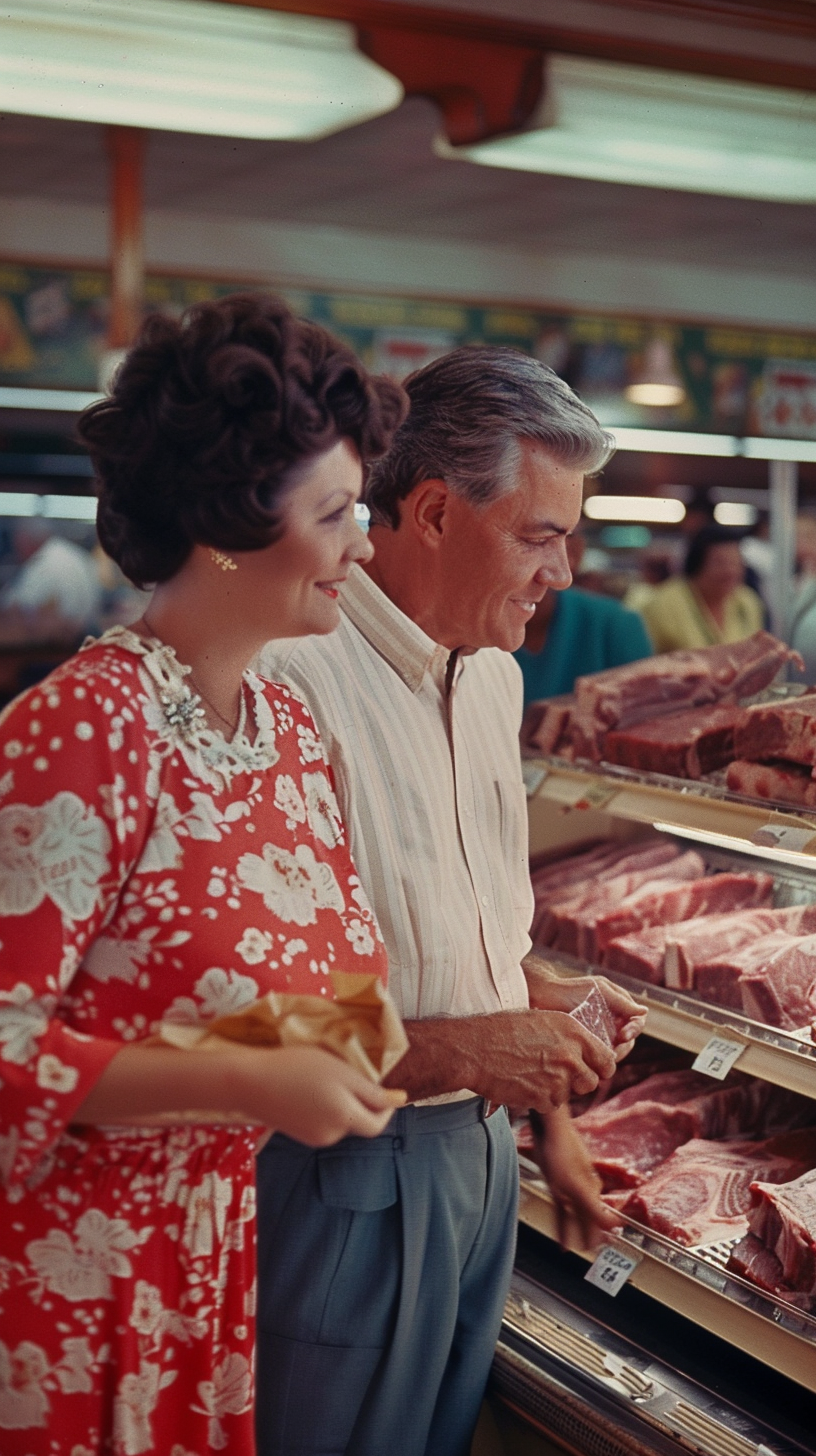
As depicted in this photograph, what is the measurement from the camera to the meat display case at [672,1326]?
7.63ft

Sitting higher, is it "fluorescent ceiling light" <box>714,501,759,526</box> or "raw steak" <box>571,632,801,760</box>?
"raw steak" <box>571,632,801,760</box>

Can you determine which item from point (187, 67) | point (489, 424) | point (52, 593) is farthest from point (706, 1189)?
point (52, 593)

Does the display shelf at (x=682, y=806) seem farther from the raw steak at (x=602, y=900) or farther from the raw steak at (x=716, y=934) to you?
the raw steak at (x=602, y=900)

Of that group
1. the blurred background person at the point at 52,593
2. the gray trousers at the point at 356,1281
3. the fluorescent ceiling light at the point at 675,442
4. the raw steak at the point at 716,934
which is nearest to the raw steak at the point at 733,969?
the raw steak at the point at 716,934

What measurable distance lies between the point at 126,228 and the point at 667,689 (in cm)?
338

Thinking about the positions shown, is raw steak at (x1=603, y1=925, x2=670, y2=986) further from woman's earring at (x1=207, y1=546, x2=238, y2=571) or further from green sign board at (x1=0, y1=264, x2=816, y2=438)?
green sign board at (x1=0, y1=264, x2=816, y2=438)

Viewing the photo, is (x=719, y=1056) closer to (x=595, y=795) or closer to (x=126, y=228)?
(x=595, y=795)

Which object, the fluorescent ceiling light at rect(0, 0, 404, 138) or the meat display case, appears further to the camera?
the fluorescent ceiling light at rect(0, 0, 404, 138)

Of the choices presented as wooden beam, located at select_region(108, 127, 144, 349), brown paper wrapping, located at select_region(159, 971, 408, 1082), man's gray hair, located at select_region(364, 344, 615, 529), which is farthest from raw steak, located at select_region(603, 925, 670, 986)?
wooden beam, located at select_region(108, 127, 144, 349)

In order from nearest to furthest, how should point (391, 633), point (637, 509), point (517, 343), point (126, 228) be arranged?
point (391, 633)
point (126, 228)
point (517, 343)
point (637, 509)

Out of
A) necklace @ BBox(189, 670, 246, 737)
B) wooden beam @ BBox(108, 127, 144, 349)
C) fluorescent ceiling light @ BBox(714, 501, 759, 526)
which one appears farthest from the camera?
fluorescent ceiling light @ BBox(714, 501, 759, 526)

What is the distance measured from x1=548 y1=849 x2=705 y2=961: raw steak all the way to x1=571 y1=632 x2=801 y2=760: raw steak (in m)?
0.29

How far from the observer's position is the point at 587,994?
2.14 m

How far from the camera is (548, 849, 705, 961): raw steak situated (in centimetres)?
308
